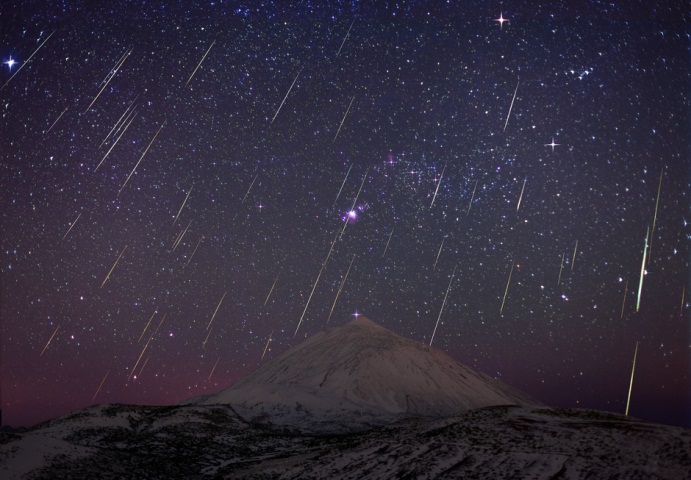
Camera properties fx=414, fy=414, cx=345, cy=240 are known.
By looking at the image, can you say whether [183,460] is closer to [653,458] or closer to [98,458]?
[98,458]

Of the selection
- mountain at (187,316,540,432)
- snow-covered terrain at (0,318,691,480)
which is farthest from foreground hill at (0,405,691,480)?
mountain at (187,316,540,432)

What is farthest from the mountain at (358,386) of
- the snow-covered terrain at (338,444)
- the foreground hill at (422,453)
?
the foreground hill at (422,453)

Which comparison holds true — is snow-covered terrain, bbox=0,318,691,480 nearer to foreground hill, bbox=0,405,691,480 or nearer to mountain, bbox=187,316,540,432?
foreground hill, bbox=0,405,691,480

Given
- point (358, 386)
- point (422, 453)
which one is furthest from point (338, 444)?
point (358, 386)

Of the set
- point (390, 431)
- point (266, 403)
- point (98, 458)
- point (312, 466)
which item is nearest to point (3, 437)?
point (98, 458)

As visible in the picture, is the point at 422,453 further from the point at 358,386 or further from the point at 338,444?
the point at 358,386

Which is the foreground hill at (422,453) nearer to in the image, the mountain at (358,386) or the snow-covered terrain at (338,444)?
the snow-covered terrain at (338,444)

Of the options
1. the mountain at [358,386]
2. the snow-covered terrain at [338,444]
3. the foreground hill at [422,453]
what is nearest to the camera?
the foreground hill at [422,453]
